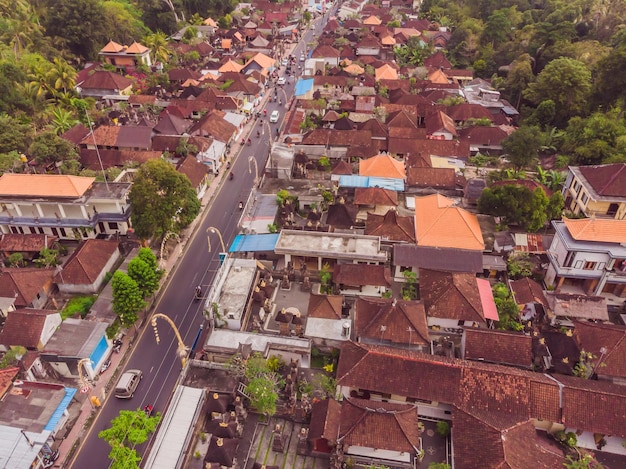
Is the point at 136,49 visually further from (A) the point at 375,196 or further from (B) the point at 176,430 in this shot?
(B) the point at 176,430

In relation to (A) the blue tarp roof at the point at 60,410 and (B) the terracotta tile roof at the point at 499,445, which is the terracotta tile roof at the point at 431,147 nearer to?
(B) the terracotta tile roof at the point at 499,445

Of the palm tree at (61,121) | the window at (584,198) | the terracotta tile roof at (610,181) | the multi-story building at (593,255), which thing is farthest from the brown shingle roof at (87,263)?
the terracotta tile roof at (610,181)

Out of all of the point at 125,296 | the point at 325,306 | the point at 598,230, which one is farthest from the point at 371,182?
the point at 125,296

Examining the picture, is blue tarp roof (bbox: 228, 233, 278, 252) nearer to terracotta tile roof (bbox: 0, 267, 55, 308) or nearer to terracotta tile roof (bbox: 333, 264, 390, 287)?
terracotta tile roof (bbox: 333, 264, 390, 287)

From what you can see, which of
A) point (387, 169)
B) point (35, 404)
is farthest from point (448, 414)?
point (387, 169)

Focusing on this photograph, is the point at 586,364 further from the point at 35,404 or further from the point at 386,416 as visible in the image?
the point at 35,404

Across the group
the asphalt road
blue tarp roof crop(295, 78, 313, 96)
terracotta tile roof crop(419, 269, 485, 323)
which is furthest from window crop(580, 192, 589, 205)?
blue tarp roof crop(295, 78, 313, 96)
